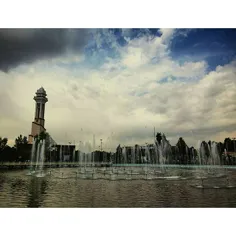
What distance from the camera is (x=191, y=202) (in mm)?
6379

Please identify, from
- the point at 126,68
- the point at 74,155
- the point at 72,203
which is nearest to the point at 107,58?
the point at 126,68

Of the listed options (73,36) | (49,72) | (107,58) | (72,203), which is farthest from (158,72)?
(72,203)

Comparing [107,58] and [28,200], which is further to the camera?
[107,58]

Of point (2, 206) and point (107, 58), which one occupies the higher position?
point (107, 58)
